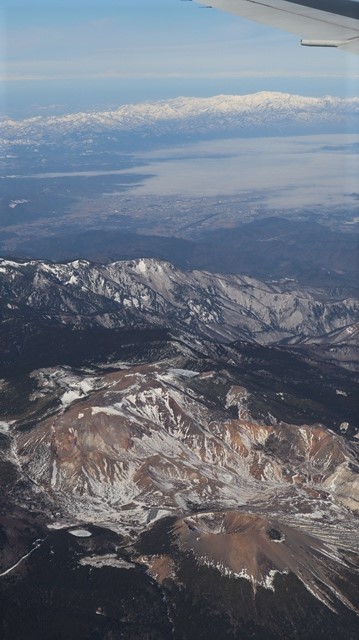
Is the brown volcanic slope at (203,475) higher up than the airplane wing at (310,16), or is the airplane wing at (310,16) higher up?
the airplane wing at (310,16)

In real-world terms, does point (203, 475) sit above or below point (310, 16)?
below

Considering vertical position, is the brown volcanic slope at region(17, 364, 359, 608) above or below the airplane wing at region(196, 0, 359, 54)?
below

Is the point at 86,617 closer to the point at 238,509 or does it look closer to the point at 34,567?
the point at 34,567

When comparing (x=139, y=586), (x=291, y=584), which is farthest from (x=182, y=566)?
(x=291, y=584)

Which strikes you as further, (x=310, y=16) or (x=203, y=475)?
(x=203, y=475)

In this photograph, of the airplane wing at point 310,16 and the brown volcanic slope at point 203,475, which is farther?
the brown volcanic slope at point 203,475
